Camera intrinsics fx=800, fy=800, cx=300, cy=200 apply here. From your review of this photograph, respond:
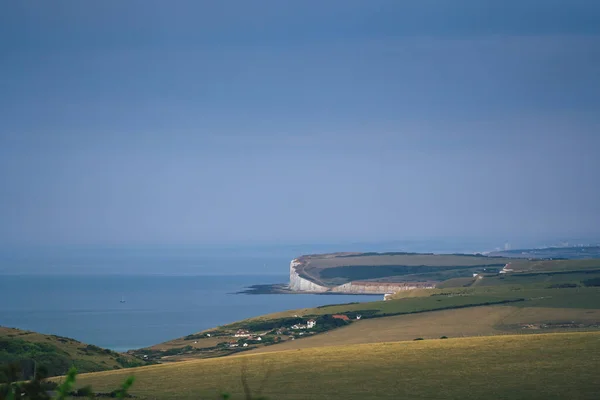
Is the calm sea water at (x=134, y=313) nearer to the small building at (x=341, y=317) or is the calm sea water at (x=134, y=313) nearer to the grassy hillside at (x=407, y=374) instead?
the small building at (x=341, y=317)

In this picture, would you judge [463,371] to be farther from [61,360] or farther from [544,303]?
[544,303]

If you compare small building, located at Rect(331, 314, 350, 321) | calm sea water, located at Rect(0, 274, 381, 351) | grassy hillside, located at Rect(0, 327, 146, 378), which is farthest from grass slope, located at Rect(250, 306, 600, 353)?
calm sea water, located at Rect(0, 274, 381, 351)

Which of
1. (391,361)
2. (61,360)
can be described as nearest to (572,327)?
(391,361)

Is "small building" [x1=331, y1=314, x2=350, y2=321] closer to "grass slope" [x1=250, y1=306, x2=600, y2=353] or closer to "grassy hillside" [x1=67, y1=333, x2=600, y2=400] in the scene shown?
"grass slope" [x1=250, y1=306, x2=600, y2=353]

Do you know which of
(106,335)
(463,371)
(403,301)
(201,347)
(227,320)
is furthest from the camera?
(227,320)

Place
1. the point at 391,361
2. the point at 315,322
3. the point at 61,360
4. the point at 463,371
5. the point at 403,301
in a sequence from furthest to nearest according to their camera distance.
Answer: the point at 403,301
the point at 315,322
the point at 61,360
the point at 391,361
the point at 463,371

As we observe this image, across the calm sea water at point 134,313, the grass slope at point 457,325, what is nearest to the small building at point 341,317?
the grass slope at point 457,325
